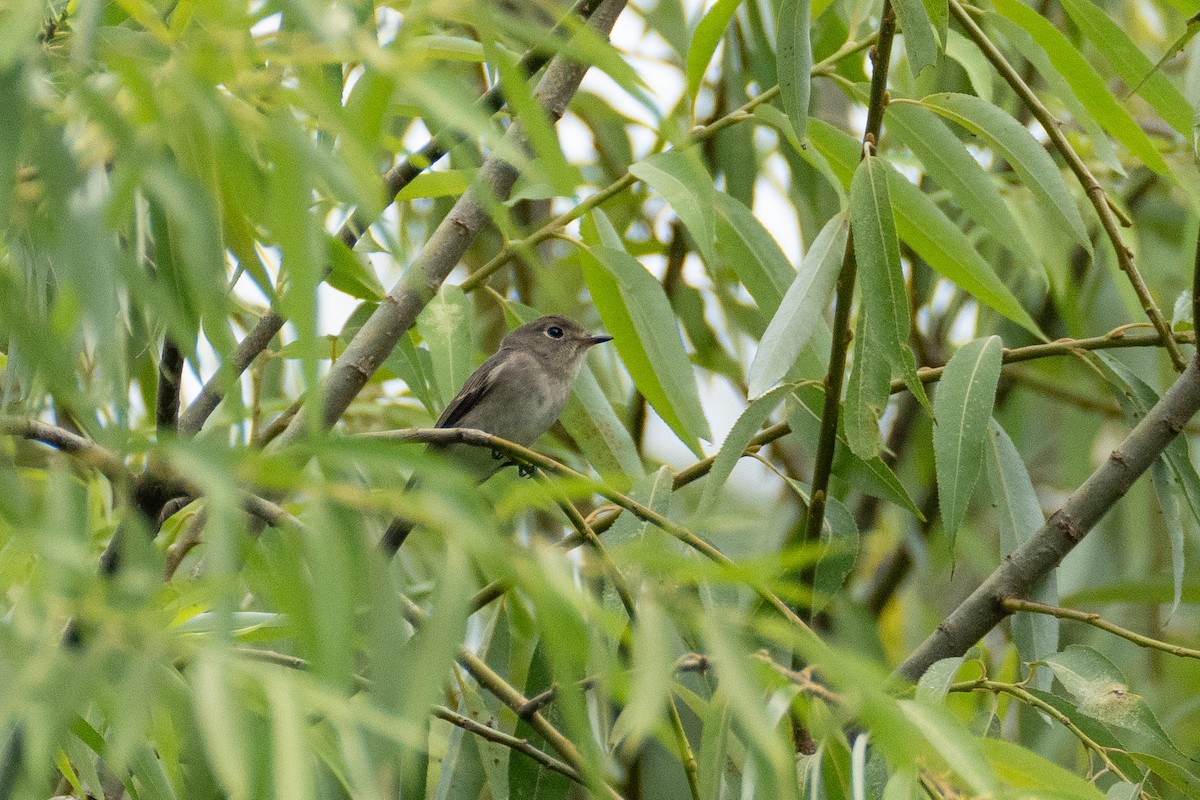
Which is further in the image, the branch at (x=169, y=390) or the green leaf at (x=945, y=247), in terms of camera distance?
the green leaf at (x=945, y=247)

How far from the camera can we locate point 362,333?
2525mm

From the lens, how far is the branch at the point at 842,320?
2109 millimetres

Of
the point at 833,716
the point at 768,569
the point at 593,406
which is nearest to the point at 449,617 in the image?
the point at 768,569

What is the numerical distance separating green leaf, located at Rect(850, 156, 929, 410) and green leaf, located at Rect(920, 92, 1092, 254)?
39 centimetres

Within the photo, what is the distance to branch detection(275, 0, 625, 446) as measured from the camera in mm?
2471

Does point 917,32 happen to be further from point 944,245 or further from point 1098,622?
point 1098,622

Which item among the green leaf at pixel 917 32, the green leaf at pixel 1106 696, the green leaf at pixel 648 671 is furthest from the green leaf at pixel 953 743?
the green leaf at pixel 917 32

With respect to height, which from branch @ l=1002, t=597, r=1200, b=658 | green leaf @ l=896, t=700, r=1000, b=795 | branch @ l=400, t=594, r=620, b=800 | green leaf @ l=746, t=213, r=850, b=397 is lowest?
branch @ l=400, t=594, r=620, b=800

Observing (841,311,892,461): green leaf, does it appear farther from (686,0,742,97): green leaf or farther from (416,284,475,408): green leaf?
(416,284,475,408): green leaf

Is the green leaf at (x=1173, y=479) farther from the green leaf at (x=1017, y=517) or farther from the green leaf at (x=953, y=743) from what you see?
the green leaf at (x=953, y=743)

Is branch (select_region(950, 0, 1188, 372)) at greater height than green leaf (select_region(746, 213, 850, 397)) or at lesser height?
greater

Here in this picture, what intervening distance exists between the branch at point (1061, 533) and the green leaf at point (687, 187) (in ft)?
2.42

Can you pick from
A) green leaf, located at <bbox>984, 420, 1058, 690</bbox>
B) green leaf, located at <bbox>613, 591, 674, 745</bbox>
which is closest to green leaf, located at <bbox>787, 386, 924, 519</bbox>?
green leaf, located at <bbox>984, 420, 1058, 690</bbox>

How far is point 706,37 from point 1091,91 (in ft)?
2.19
